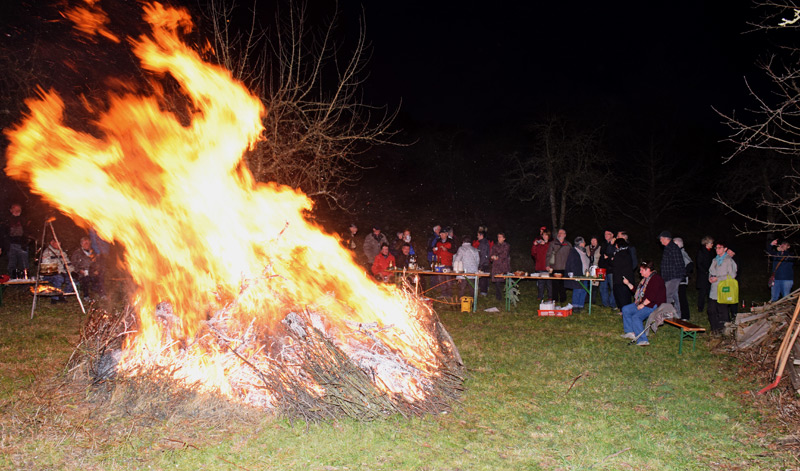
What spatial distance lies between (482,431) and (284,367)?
2281 mm

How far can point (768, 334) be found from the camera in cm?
850

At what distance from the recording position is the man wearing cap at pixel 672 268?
11633 millimetres

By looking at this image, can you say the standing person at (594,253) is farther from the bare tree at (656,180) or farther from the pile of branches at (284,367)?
the bare tree at (656,180)

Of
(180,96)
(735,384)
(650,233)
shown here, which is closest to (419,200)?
(650,233)

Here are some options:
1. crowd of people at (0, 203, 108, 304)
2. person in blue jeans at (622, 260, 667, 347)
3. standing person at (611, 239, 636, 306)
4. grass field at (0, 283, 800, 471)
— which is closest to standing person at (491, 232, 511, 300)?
standing person at (611, 239, 636, 306)

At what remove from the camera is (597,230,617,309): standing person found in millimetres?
13328

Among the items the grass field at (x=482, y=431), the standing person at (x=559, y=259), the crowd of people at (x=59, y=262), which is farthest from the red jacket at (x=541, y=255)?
the crowd of people at (x=59, y=262)

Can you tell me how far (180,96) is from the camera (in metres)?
9.98

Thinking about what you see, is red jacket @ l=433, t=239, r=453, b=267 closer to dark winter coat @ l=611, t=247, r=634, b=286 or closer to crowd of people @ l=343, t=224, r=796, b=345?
crowd of people @ l=343, t=224, r=796, b=345

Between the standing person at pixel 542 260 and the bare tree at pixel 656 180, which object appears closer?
the standing person at pixel 542 260

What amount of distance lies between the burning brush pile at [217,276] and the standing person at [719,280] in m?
6.03

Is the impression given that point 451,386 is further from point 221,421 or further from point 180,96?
point 180,96

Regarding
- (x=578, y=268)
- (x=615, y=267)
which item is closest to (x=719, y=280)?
(x=615, y=267)

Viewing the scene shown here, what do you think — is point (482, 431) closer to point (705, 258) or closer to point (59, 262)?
point (705, 258)
